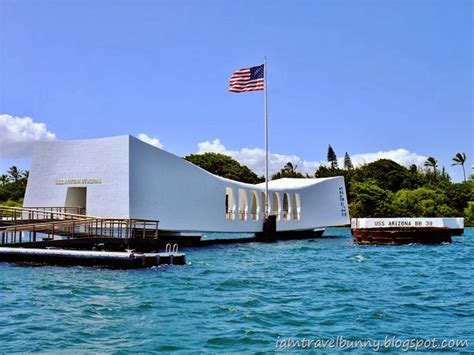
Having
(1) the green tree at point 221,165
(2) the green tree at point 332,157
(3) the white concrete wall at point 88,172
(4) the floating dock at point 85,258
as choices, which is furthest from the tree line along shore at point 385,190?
(4) the floating dock at point 85,258

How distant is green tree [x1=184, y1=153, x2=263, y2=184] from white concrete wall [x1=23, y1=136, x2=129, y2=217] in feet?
135

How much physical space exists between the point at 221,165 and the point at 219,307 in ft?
200

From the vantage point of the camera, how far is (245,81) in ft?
116

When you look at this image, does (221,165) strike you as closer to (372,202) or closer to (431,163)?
(372,202)

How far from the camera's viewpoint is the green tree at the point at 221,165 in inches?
2781

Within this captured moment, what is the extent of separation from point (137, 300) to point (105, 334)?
10.0 ft

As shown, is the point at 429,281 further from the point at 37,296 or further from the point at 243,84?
the point at 243,84

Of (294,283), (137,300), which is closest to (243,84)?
(294,283)

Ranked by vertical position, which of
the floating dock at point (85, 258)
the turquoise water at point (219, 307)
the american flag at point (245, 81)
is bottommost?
the turquoise water at point (219, 307)

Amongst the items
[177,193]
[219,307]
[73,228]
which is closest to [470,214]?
[177,193]

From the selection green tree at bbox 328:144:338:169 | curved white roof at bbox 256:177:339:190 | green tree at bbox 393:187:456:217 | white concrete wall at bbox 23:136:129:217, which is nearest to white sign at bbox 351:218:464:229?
curved white roof at bbox 256:177:339:190

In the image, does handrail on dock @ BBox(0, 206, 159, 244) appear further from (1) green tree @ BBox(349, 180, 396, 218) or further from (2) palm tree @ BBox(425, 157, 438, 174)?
(2) palm tree @ BBox(425, 157, 438, 174)

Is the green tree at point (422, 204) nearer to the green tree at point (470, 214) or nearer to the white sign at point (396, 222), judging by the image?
the green tree at point (470, 214)

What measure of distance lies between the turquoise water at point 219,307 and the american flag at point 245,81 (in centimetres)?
1928
